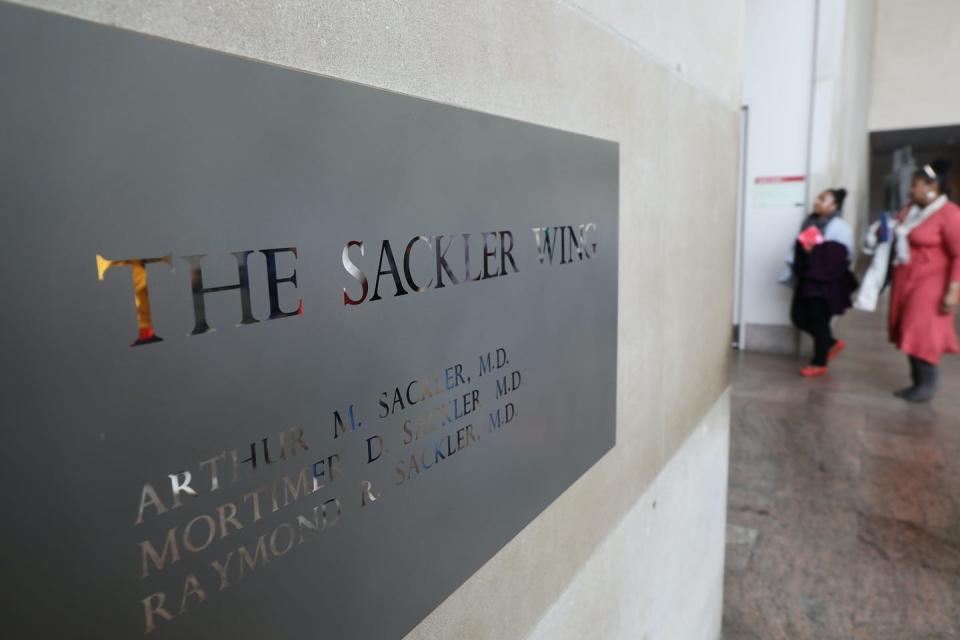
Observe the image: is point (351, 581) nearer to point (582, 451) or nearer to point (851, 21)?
point (582, 451)

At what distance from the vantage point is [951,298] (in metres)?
3.99

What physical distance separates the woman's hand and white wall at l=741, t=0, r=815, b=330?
5.81ft

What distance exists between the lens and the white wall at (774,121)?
5.53 metres

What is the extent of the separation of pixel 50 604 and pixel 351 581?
28 cm

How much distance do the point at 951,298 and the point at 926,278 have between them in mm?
198

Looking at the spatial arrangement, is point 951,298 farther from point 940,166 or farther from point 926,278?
point 940,166

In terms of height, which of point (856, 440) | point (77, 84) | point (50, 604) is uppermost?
point (77, 84)

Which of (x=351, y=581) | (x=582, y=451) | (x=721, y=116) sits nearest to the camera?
(x=351, y=581)

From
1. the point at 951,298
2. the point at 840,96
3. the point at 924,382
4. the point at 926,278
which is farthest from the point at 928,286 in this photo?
the point at 840,96

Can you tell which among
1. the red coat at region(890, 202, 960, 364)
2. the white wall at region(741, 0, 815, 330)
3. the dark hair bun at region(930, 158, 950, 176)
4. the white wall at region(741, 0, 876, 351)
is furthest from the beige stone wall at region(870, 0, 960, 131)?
the red coat at region(890, 202, 960, 364)

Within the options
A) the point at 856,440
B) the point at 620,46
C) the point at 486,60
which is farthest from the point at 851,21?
the point at 486,60

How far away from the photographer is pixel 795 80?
219 inches

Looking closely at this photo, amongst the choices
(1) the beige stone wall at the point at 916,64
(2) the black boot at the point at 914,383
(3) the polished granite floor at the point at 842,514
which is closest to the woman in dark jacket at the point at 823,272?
(3) the polished granite floor at the point at 842,514

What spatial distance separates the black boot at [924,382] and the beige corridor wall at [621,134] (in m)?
3.22
